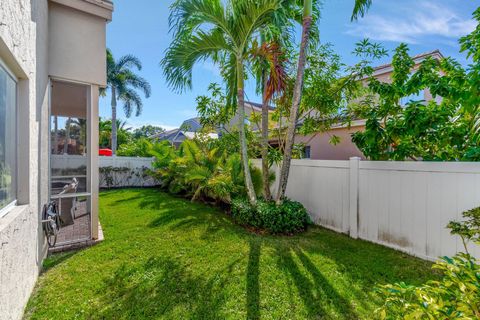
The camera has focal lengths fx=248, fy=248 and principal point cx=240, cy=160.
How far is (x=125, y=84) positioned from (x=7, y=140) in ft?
72.5

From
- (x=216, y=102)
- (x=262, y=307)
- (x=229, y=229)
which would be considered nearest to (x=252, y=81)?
(x=216, y=102)

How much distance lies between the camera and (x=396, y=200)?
5316mm

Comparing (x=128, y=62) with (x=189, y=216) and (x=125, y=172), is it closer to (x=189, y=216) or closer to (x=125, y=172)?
(x=125, y=172)

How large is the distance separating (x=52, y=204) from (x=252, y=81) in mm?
6009

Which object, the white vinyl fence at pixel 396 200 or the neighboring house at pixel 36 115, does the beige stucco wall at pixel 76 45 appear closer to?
the neighboring house at pixel 36 115

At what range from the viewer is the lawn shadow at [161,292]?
322 cm

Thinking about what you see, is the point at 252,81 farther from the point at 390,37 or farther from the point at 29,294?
the point at 29,294

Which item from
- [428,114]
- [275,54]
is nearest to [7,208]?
[275,54]

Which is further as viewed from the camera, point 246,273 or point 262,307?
point 246,273

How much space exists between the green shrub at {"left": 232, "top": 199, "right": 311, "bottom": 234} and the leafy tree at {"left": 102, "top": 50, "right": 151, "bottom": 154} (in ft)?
59.2

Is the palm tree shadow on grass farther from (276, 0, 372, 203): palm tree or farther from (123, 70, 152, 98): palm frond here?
(123, 70, 152, 98): palm frond

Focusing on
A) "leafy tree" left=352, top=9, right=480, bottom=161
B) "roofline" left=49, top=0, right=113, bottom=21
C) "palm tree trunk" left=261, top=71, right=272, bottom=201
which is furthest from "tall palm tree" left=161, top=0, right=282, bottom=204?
"leafy tree" left=352, top=9, right=480, bottom=161

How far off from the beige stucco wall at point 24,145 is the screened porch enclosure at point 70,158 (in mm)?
1599

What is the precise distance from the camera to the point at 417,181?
16.3 ft
